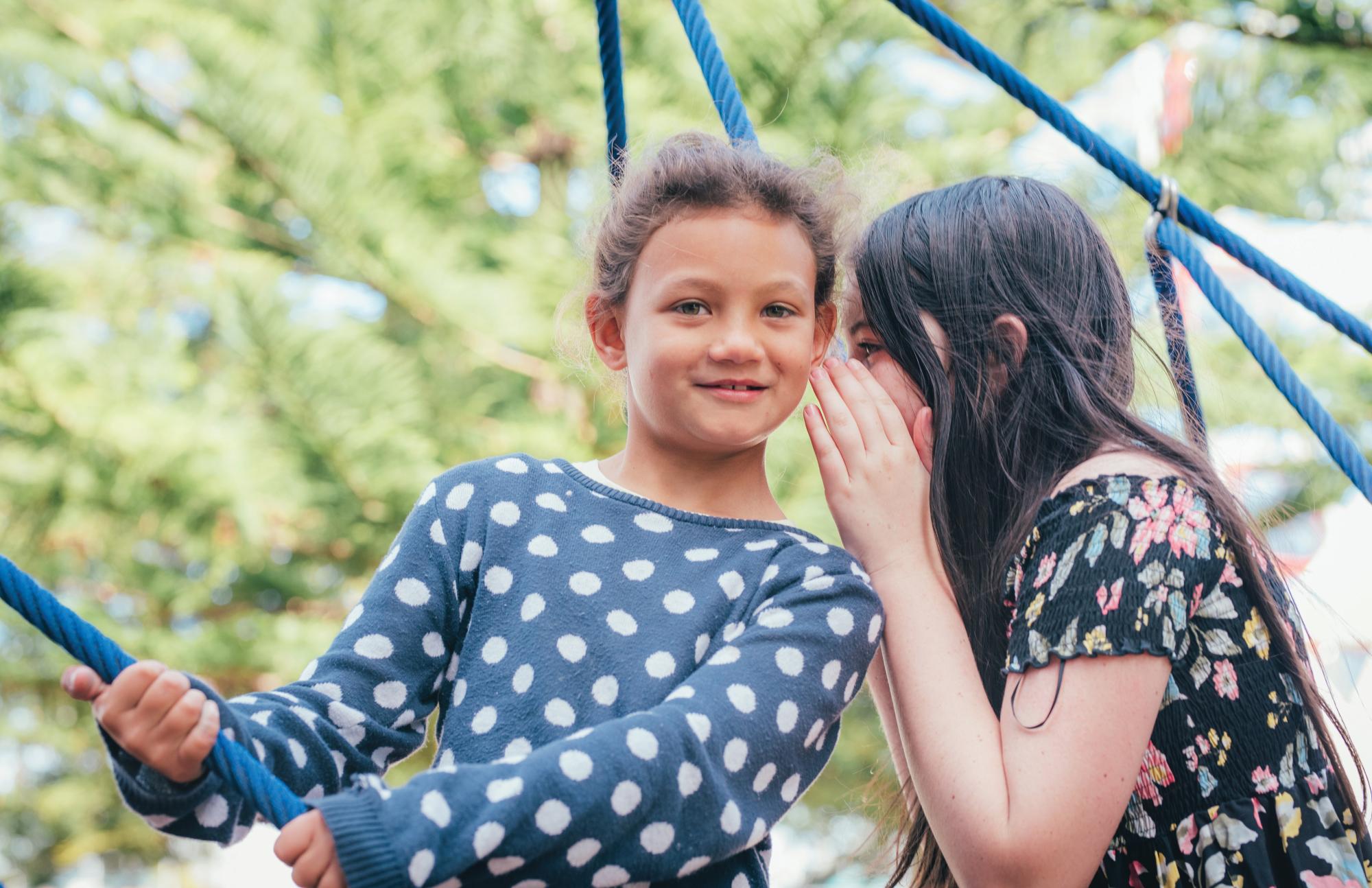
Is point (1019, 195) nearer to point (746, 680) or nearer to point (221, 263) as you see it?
point (746, 680)

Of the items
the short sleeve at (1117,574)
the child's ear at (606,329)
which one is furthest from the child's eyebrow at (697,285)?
the short sleeve at (1117,574)

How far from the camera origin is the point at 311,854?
69cm

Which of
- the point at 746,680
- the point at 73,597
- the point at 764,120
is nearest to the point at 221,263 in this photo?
the point at 73,597

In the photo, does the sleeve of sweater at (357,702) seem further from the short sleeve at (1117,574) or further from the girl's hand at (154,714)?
the short sleeve at (1117,574)

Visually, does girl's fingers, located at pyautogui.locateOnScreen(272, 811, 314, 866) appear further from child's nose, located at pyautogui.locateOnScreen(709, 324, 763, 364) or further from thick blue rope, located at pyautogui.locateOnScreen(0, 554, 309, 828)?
child's nose, located at pyautogui.locateOnScreen(709, 324, 763, 364)

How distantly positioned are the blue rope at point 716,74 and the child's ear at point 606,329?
0.24 metres

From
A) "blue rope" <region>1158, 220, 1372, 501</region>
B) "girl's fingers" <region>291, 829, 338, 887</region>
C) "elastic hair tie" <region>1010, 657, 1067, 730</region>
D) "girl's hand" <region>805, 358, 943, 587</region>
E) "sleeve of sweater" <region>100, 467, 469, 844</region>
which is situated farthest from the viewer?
"blue rope" <region>1158, 220, 1372, 501</region>

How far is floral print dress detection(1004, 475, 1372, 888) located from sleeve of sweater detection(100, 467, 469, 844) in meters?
0.44

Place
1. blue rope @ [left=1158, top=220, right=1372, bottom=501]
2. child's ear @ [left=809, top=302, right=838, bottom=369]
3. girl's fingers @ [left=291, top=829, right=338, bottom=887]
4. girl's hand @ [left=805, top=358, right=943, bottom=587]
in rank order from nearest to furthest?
girl's fingers @ [left=291, top=829, right=338, bottom=887] → girl's hand @ [left=805, top=358, right=943, bottom=587] → child's ear @ [left=809, top=302, right=838, bottom=369] → blue rope @ [left=1158, top=220, right=1372, bottom=501]

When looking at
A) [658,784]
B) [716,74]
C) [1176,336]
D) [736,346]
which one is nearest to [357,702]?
[658,784]

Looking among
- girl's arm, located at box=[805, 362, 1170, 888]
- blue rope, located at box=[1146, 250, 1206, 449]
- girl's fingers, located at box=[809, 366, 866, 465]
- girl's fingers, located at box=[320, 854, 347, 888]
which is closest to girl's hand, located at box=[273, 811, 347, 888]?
girl's fingers, located at box=[320, 854, 347, 888]

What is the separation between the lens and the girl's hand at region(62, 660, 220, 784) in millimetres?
738

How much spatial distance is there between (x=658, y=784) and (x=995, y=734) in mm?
308

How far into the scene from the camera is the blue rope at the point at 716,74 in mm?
1289
